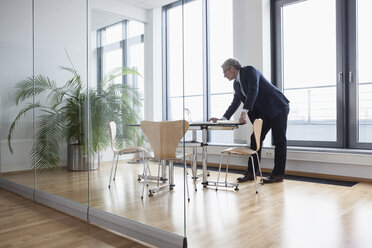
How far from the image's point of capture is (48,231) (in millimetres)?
2303

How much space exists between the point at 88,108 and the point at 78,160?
47cm

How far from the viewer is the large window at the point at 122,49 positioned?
7.13 feet

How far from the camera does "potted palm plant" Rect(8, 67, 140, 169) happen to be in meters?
2.30

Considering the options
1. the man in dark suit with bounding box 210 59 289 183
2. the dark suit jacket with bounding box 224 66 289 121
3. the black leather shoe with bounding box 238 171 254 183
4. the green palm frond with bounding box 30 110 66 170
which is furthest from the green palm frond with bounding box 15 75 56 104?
the black leather shoe with bounding box 238 171 254 183

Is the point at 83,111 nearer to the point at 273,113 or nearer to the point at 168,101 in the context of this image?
the point at 168,101

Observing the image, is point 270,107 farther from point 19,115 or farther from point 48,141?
point 19,115

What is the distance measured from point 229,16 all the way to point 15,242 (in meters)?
4.80

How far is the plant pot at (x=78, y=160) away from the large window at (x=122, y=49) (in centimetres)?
64

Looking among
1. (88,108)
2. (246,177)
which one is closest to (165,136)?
(88,108)

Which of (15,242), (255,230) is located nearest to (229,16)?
(255,230)

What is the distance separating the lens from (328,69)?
458 centimetres

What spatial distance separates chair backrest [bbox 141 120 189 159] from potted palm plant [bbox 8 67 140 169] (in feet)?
0.62

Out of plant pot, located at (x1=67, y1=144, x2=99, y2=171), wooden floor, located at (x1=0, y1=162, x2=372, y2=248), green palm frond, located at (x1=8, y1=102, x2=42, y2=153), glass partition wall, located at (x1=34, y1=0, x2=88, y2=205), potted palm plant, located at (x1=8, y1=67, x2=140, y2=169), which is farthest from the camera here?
green palm frond, located at (x1=8, y1=102, x2=42, y2=153)

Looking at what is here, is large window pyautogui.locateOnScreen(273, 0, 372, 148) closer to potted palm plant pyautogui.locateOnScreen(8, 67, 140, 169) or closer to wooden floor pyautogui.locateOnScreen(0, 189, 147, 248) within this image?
potted palm plant pyautogui.locateOnScreen(8, 67, 140, 169)
